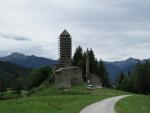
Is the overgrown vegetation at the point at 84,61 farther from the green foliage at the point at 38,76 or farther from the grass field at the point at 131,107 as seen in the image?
the grass field at the point at 131,107

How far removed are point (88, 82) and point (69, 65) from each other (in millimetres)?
11102

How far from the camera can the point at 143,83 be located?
128125 mm

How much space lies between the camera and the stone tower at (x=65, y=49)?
449ft

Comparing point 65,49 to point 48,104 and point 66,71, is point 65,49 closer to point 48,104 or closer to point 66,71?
point 66,71

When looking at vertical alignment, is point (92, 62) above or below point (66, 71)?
above

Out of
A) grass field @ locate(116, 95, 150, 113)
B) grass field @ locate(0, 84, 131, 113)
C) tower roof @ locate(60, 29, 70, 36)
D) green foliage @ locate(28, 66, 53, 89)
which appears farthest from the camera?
green foliage @ locate(28, 66, 53, 89)

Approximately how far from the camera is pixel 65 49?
453ft

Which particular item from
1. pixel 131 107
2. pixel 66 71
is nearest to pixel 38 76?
pixel 66 71

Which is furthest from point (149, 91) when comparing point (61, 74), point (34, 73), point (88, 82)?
point (34, 73)

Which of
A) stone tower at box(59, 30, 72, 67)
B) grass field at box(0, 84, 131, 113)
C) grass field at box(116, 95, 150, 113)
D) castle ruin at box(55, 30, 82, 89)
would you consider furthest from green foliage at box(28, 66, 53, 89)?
grass field at box(116, 95, 150, 113)

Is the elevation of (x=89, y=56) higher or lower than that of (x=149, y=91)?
higher

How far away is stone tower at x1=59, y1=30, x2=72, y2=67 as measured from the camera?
137000mm

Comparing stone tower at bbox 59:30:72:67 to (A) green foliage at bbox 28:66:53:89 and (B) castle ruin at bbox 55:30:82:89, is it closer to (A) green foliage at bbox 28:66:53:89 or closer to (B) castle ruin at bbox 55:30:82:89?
(B) castle ruin at bbox 55:30:82:89

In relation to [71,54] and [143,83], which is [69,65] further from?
[143,83]
